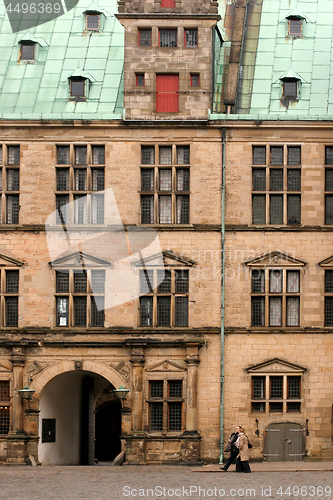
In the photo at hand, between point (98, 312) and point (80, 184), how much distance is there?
18.5 ft

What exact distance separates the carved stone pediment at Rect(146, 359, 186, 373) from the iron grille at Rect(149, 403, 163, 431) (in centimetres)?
146

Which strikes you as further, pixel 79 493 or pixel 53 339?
pixel 53 339

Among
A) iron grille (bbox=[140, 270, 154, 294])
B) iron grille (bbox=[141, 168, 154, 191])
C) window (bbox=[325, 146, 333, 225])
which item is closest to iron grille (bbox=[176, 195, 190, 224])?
iron grille (bbox=[141, 168, 154, 191])

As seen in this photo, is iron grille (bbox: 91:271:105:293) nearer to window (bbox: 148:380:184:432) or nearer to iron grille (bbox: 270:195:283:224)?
window (bbox: 148:380:184:432)

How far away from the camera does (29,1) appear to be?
4644 cm

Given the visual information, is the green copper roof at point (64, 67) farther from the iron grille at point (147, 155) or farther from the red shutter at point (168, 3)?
the red shutter at point (168, 3)

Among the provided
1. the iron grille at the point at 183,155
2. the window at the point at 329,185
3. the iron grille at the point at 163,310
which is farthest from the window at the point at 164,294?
the window at the point at 329,185

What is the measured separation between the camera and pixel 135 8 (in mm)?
41125

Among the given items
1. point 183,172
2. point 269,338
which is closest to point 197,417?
point 269,338

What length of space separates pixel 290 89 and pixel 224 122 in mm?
3853

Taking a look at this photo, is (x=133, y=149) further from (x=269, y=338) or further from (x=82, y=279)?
(x=269, y=338)

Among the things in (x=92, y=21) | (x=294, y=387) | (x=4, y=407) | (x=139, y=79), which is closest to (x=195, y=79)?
(x=139, y=79)

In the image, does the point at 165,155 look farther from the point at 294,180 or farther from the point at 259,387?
the point at 259,387

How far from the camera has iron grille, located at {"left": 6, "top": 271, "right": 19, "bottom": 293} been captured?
40000mm
